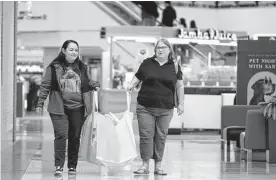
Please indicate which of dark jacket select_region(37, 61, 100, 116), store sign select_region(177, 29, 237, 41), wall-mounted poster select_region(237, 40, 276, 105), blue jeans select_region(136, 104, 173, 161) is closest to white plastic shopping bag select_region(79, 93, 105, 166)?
dark jacket select_region(37, 61, 100, 116)

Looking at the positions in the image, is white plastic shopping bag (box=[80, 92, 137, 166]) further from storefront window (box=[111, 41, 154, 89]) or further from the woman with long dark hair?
storefront window (box=[111, 41, 154, 89])

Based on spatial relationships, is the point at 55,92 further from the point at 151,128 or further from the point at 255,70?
the point at 255,70

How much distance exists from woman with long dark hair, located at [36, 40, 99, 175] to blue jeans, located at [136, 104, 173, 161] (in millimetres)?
586

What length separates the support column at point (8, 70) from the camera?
979 cm

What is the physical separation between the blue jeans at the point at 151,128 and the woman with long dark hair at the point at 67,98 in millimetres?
586

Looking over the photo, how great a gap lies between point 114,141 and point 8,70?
4118 mm

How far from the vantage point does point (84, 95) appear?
680cm

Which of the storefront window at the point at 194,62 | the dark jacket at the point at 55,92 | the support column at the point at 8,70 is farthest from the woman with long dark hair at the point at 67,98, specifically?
the storefront window at the point at 194,62

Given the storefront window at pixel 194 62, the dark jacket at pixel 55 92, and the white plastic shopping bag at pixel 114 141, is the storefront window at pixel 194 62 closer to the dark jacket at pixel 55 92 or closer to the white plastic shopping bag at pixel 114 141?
the white plastic shopping bag at pixel 114 141

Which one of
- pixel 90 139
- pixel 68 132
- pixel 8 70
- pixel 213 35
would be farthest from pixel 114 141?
pixel 213 35

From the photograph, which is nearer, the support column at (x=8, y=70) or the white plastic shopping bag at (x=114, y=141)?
the white plastic shopping bag at (x=114, y=141)

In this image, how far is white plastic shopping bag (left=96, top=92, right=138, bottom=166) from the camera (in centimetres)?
711

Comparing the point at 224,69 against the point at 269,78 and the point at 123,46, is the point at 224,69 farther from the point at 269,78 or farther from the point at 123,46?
the point at 269,78

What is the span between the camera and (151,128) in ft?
23.2
